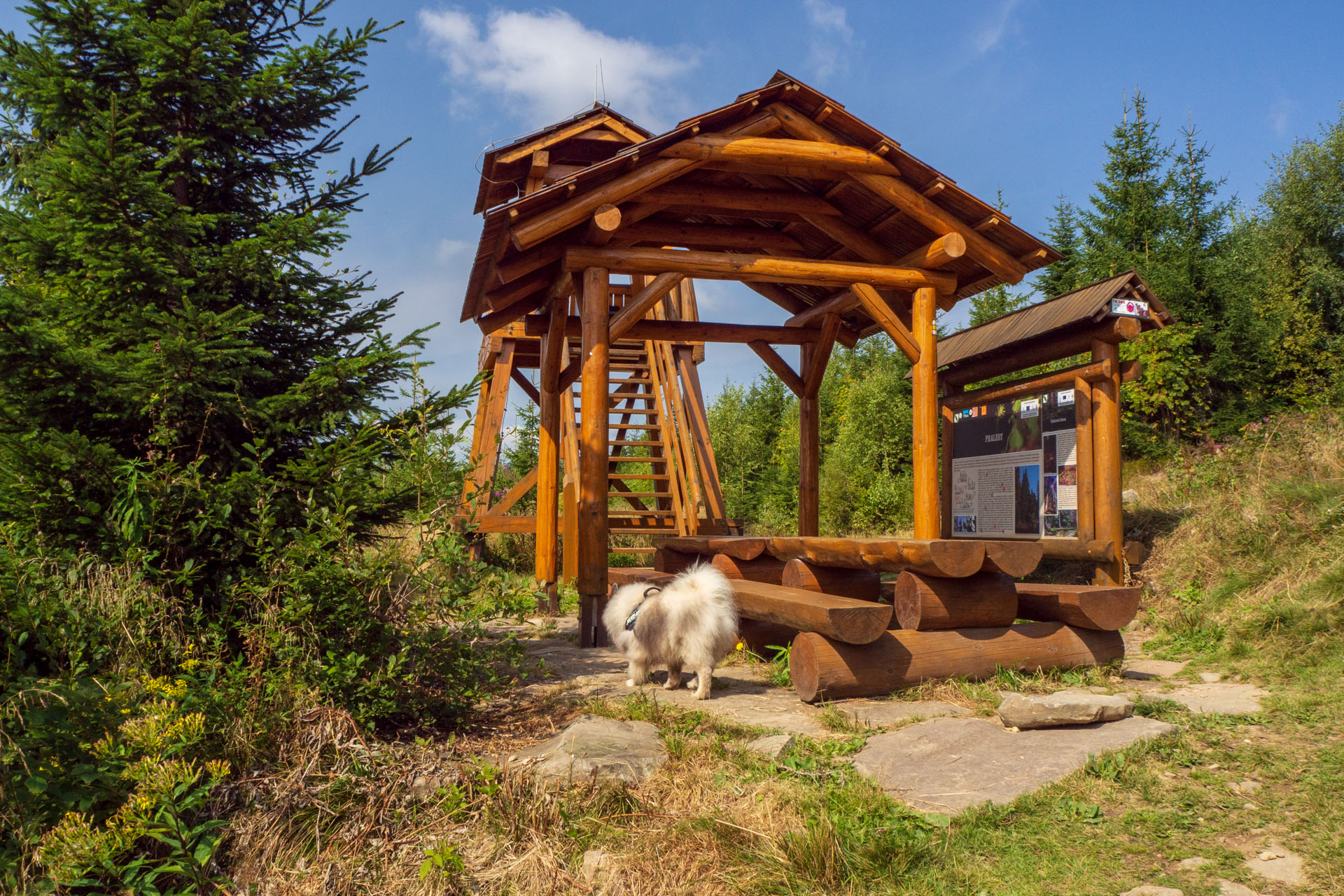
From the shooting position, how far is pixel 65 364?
4.16 metres

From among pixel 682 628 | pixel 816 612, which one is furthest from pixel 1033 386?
pixel 682 628

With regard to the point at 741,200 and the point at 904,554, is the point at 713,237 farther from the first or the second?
the point at 904,554

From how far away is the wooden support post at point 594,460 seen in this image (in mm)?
7520

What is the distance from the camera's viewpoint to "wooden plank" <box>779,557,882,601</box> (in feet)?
22.9

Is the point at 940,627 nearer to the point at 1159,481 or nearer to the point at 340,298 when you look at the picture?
the point at 340,298

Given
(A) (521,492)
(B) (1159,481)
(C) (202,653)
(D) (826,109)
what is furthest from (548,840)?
(B) (1159,481)

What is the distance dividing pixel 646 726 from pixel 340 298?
3.30m

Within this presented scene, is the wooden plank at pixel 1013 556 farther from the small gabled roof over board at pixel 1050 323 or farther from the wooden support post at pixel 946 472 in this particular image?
the wooden support post at pixel 946 472

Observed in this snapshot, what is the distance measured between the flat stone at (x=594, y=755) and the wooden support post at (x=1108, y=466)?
19.7 ft

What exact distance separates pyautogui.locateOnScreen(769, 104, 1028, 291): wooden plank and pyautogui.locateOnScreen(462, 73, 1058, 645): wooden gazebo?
0.02 metres

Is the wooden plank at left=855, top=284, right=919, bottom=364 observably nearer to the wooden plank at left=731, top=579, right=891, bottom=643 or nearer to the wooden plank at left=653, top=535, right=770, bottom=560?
the wooden plank at left=653, top=535, right=770, bottom=560

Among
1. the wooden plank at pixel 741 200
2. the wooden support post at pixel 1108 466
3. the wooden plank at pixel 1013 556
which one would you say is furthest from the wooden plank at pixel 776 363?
the wooden plank at pixel 1013 556

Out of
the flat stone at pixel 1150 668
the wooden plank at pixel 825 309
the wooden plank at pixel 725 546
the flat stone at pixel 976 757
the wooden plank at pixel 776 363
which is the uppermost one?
the wooden plank at pixel 825 309

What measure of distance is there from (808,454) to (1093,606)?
490cm
